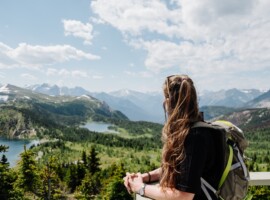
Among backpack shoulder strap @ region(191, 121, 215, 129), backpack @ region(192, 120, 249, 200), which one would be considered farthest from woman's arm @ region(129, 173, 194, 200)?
backpack shoulder strap @ region(191, 121, 215, 129)

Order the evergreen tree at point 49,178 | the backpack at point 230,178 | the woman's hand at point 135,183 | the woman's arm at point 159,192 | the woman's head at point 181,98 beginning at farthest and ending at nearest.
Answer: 1. the evergreen tree at point 49,178
2. the woman's hand at point 135,183
3. the woman's head at point 181,98
4. the backpack at point 230,178
5. the woman's arm at point 159,192

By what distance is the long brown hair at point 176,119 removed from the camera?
3.44m

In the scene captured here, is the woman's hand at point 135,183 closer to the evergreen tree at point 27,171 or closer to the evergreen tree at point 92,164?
the evergreen tree at point 27,171

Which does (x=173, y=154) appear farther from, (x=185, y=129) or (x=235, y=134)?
(x=235, y=134)

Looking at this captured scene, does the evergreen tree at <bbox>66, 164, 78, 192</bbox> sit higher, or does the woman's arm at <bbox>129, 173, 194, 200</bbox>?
the woman's arm at <bbox>129, 173, 194, 200</bbox>

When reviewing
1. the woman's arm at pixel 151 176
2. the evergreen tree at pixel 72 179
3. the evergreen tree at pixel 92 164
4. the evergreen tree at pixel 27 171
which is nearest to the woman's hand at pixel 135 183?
the woman's arm at pixel 151 176

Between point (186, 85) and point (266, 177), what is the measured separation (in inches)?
121

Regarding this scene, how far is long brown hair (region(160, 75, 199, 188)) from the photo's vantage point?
3.44 metres

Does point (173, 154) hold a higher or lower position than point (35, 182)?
higher

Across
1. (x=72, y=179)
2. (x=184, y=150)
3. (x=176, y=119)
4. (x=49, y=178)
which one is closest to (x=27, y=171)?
(x=49, y=178)

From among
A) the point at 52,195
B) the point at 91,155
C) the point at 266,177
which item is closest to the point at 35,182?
the point at 52,195

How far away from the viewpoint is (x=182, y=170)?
337 centimetres

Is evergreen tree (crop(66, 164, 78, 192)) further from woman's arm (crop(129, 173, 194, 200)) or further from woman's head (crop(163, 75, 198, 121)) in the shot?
woman's head (crop(163, 75, 198, 121))

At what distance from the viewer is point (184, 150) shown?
3.41 meters
